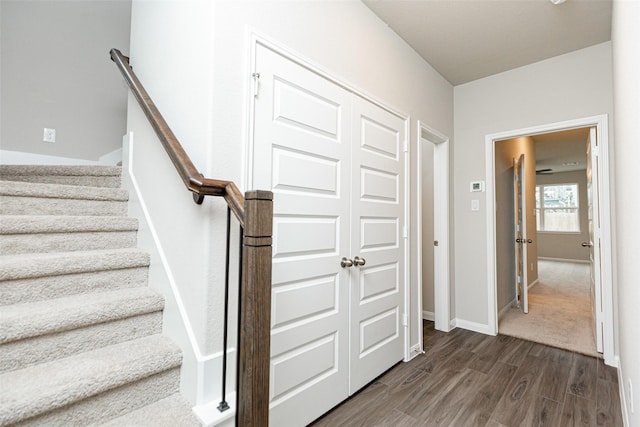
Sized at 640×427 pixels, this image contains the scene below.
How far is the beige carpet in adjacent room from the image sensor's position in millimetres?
2971

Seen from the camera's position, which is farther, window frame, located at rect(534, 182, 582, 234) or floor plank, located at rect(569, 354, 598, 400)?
window frame, located at rect(534, 182, 582, 234)

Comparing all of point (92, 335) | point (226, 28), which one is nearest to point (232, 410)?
point (92, 335)

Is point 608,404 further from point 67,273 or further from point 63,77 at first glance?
point 63,77

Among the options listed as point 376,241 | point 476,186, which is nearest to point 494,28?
point 476,186

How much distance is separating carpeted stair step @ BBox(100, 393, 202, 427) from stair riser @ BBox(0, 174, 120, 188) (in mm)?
1680

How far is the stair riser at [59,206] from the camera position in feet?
5.56

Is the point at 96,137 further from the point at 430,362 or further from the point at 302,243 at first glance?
the point at 430,362

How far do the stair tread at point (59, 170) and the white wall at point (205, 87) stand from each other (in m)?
→ 0.45

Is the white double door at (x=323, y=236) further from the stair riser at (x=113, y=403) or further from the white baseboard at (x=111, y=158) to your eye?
the white baseboard at (x=111, y=158)

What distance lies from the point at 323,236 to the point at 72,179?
2.02m

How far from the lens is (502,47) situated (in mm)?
2787

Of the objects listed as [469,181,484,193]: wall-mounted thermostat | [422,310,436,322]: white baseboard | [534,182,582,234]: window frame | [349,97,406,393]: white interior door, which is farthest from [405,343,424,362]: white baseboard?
[534,182,582,234]: window frame

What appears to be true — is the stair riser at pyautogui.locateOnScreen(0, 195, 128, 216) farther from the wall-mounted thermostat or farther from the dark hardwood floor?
the wall-mounted thermostat

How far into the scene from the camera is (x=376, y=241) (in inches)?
88.8
